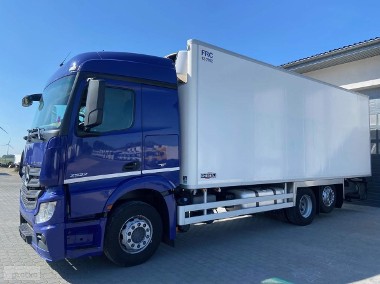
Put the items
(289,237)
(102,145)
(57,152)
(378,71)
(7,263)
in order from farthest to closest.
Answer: (378,71) < (289,237) < (7,263) < (102,145) < (57,152)

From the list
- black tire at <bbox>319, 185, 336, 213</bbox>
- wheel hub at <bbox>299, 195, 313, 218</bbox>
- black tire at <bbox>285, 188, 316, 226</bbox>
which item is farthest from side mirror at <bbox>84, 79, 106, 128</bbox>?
black tire at <bbox>319, 185, 336, 213</bbox>

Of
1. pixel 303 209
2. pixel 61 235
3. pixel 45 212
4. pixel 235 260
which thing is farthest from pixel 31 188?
pixel 303 209

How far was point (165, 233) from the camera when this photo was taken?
5.53 metres

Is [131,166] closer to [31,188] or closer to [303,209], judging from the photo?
[31,188]

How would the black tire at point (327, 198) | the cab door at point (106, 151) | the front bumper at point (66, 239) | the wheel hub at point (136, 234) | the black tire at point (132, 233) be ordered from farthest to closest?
the black tire at point (327, 198)
the wheel hub at point (136, 234)
the black tire at point (132, 233)
the cab door at point (106, 151)
the front bumper at point (66, 239)

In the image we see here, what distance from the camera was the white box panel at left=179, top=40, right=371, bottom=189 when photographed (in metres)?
5.85

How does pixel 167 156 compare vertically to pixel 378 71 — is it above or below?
below

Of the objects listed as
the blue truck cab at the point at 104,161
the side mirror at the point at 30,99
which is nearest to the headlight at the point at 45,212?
the blue truck cab at the point at 104,161

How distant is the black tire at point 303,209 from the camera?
27.3ft

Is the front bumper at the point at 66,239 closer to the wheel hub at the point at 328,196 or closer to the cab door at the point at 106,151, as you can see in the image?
the cab door at the point at 106,151

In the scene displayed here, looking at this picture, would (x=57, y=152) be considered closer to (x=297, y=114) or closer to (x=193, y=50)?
(x=193, y=50)

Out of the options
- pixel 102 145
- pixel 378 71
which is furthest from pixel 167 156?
pixel 378 71

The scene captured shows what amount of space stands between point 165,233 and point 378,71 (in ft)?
33.9

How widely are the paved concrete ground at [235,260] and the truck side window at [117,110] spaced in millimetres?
2060
